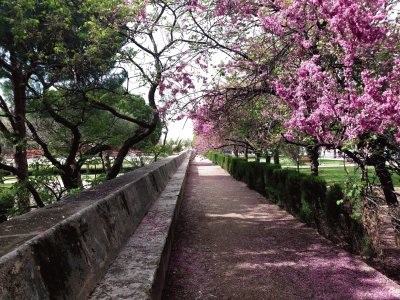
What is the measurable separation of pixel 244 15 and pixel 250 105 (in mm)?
2387

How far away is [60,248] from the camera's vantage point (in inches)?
100

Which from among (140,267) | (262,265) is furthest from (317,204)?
(140,267)

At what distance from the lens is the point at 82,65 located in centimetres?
871

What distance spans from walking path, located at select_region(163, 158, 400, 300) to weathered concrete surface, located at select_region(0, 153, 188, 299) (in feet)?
A: 3.66

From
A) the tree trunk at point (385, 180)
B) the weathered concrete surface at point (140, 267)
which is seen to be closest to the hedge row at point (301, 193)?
the tree trunk at point (385, 180)

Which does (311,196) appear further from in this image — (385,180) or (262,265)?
(262,265)

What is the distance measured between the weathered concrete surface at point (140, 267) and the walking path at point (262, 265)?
1.74ft

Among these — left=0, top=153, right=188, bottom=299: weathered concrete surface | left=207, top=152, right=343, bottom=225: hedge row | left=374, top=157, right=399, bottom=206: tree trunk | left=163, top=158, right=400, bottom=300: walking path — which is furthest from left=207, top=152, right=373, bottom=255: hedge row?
left=0, top=153, right=188, bottom=299: weathered concrete surface

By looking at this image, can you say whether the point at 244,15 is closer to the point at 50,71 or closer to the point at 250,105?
the point at 250,105

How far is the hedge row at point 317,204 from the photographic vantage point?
5719 millimetres

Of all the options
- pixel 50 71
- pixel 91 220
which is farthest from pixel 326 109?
pixel 50 71

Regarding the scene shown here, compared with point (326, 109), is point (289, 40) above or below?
above

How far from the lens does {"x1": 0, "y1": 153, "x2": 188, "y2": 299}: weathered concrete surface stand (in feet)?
6.52

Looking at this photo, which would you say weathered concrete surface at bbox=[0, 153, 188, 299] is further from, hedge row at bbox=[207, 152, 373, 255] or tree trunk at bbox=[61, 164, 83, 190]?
tree trunk at bbox=[61, 164, 83, 190]
